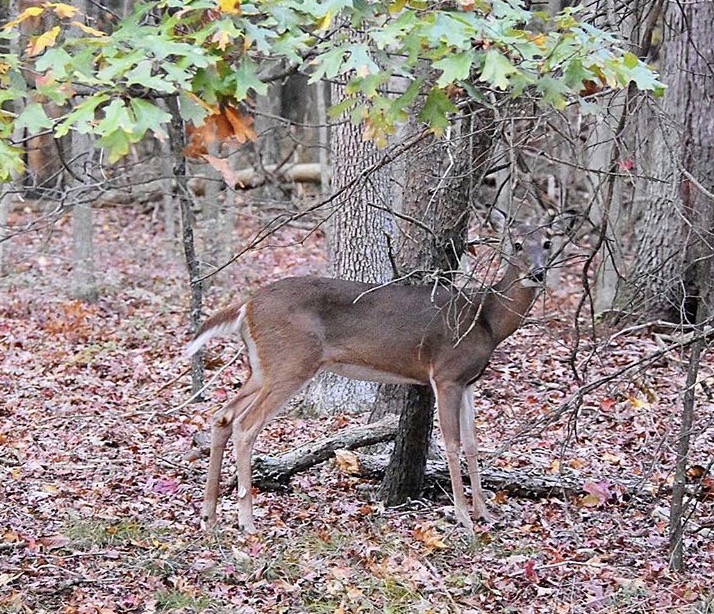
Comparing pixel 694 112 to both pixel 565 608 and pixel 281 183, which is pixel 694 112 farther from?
pixel 281 183

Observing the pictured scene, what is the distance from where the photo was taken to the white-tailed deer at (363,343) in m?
6.64

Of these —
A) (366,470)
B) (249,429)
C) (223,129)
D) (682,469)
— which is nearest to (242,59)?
(223,129)

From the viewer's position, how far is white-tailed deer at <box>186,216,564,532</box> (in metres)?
6.64

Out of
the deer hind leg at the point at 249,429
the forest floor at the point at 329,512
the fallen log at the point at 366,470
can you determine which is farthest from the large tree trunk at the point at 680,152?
the deer hind leg at the point at 249,429

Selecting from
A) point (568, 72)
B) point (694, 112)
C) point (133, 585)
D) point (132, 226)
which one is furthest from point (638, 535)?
point (132, 226)

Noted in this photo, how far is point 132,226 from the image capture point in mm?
20734

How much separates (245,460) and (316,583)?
A: 54.4 inches

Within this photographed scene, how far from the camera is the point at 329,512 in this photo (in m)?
6.48

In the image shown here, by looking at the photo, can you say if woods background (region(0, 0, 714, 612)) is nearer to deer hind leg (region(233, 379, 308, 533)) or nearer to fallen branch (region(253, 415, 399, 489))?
fallen branch (region(253, 415, 399, 489))

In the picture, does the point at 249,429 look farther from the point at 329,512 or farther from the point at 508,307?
the point at 508,307

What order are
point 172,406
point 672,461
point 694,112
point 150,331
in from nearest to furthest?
1. point 672,461
2. point 172,406
3. point 694,112
4. point 150,331

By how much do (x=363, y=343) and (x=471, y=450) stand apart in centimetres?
99

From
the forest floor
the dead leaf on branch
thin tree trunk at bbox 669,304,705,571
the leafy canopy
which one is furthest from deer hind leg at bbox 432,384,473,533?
the dead leaf on branch

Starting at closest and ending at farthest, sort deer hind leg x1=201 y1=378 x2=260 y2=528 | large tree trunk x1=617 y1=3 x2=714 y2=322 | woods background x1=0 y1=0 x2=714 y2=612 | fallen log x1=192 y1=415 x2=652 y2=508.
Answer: woods background x1=0 y1=0 x2=714 y2=612, deer hind leg x1=201 y1=378 x2=260 y2=528, fallen log x1=192 y1=415 x2=652 y2=508, large tree trunk x1=617 y1=3 x2=714 y2=322
